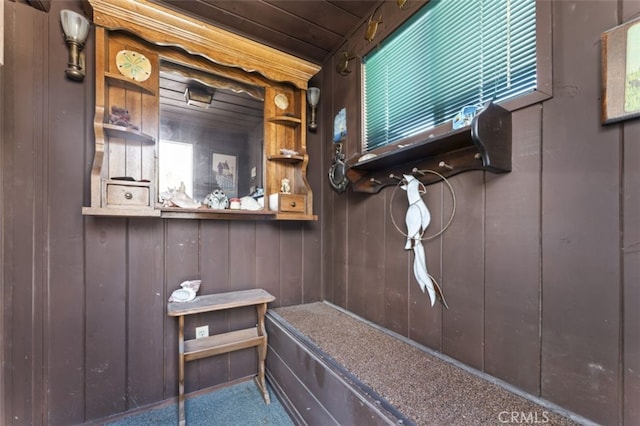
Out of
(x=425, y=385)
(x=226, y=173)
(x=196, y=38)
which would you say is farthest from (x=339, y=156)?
(x=425, y=385)

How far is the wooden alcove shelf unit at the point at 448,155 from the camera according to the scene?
910mm

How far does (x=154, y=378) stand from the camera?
156cm

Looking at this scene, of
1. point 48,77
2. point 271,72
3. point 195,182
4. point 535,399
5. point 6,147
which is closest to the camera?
point 535,399

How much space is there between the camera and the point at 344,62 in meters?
1.85

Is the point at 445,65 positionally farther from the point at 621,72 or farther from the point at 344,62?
the point at 344,62

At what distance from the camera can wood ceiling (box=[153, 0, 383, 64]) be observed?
1568 millimetres

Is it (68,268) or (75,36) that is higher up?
(75,36)

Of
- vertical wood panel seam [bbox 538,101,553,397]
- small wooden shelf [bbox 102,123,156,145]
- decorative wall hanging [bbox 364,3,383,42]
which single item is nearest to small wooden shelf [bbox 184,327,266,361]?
small wooden shelf [bbox 102,123,156,145]

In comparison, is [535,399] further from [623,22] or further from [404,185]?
[623,22]

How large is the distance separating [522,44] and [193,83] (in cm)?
166

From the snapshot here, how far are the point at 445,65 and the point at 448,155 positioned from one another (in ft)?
1.37

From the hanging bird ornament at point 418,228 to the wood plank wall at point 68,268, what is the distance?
1.26m

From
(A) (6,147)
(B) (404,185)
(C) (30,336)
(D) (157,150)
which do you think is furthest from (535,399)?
(A) (6,147)

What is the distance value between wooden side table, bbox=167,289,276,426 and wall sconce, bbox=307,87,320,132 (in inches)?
50.6
